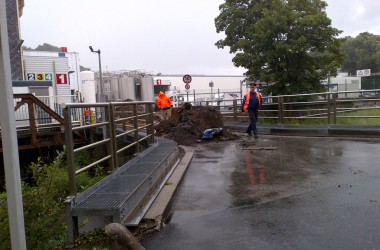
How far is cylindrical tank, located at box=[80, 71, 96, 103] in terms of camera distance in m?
30.9

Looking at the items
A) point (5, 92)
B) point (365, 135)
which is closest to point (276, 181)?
point (5, 92)

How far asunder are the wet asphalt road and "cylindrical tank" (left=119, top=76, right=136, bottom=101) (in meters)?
21.2

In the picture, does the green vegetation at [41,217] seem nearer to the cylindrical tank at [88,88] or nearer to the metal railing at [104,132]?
the metal railing at [104,132]

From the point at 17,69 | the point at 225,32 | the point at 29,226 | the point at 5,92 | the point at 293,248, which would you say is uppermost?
the point at 225,32

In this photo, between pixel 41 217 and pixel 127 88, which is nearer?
pixel 41 217

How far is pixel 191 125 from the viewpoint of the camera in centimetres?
1448

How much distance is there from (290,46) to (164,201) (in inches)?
645

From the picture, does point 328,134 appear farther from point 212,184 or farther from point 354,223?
point 354,223

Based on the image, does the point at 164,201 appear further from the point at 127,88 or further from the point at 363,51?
the point at 363,51

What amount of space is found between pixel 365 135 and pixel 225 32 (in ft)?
44.8

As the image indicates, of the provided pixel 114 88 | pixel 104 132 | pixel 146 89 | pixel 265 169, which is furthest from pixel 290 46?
pixel 114 88

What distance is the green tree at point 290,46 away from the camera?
2053 centimetres

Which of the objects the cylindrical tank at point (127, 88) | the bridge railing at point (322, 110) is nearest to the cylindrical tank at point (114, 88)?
the cylindrical tank at point (127, 88)

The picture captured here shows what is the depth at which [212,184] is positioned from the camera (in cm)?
700
